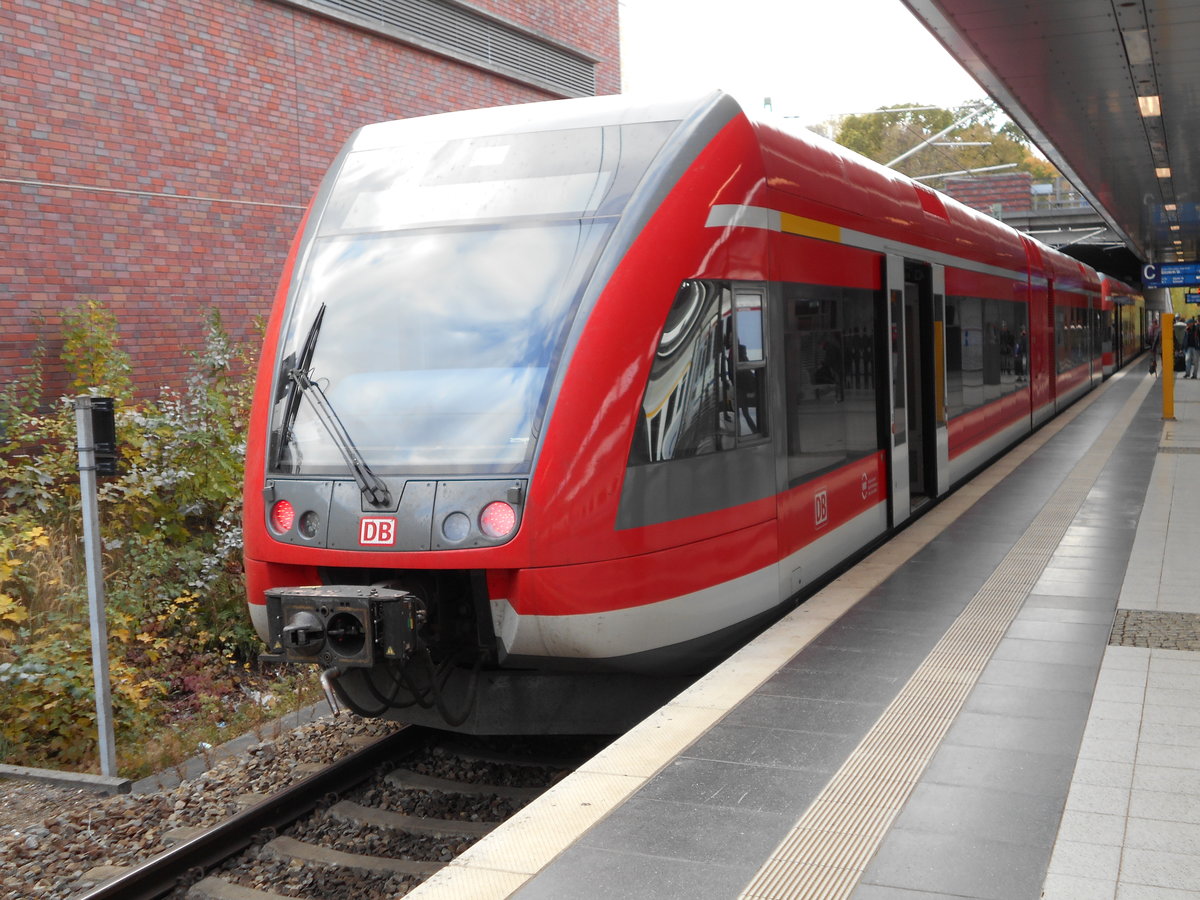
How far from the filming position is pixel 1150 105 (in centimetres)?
1522

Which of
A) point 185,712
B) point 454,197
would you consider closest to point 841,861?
point 454,197

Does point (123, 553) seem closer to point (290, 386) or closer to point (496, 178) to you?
point (290, 386)

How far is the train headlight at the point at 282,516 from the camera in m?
5.85

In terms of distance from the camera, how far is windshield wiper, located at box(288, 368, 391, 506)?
18.5ft

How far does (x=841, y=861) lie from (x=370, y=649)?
228 cm

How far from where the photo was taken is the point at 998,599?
24.7ft

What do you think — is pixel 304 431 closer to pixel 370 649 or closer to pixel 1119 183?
pixel 370 649

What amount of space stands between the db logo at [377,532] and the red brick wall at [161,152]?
6.32 metres

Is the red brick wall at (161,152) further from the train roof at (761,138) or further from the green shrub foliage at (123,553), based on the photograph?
the train roof at (761,138)

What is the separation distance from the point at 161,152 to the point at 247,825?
353 inches

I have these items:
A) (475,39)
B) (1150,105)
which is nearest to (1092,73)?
(1150,105)

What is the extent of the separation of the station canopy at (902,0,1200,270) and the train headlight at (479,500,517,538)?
22.0 feet

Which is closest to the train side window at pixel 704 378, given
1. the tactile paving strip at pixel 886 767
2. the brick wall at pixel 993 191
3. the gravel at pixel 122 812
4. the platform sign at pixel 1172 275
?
the tactile paving strip at pixel 886 767

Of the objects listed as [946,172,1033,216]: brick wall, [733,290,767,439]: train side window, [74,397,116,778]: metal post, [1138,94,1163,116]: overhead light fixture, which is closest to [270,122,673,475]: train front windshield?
[733,290,767,439]: train side window
